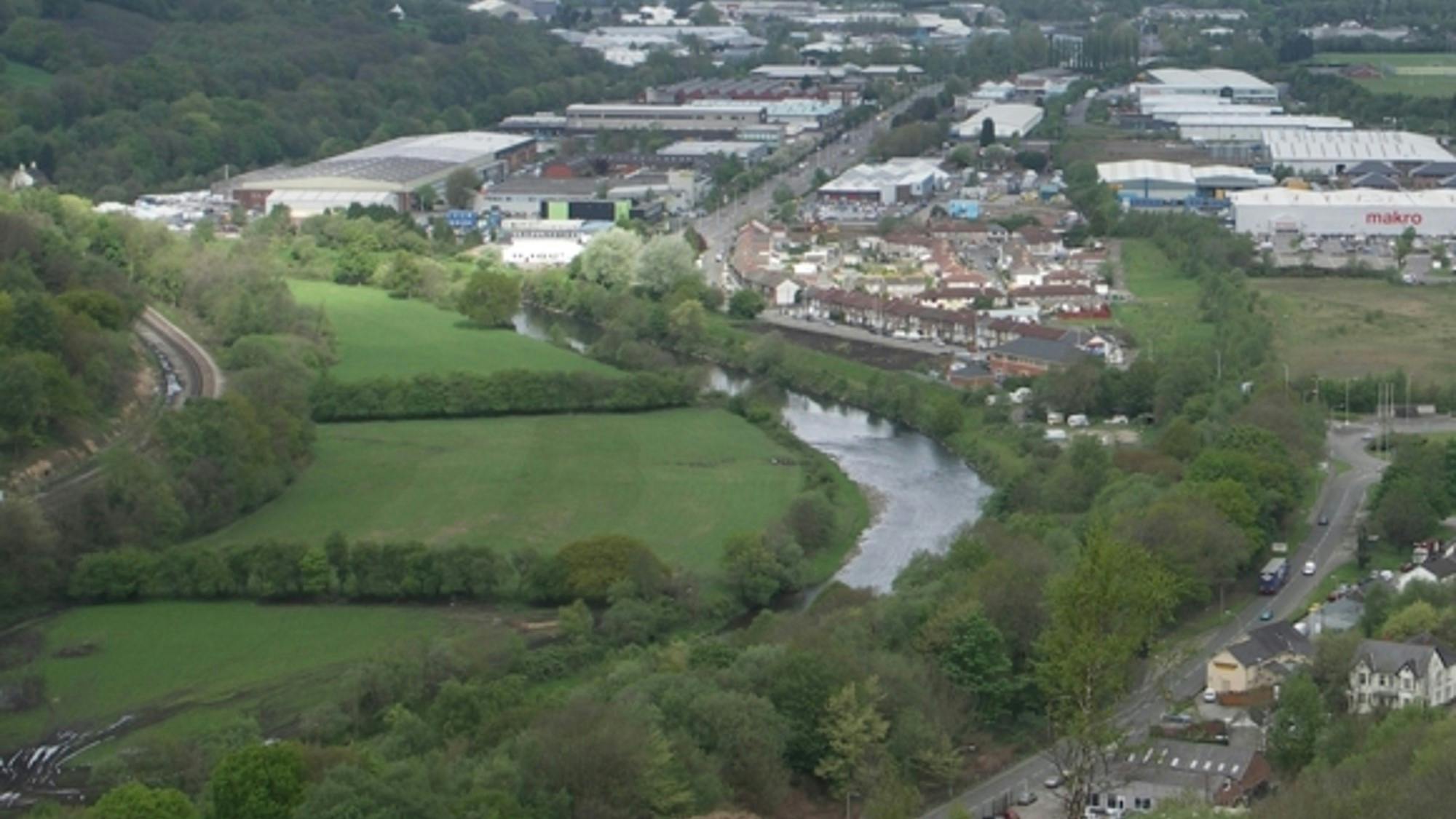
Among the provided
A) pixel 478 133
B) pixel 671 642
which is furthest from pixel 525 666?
pixel 478 133

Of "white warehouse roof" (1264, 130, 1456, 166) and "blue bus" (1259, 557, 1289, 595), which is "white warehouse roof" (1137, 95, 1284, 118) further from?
"blue bus" (1259, 557, 1289, 595)

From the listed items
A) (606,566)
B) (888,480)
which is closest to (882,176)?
(888,480)

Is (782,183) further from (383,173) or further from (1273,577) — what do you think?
(1273,577)

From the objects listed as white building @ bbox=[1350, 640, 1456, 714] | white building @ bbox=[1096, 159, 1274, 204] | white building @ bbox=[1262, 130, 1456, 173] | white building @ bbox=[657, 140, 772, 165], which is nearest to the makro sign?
white building @ bbox=[1096, 159, 1274, 204]

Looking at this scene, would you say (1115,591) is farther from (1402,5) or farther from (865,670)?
(1402,5)

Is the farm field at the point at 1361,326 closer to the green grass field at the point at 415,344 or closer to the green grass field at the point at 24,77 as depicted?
the green grass field at the point at 415,344

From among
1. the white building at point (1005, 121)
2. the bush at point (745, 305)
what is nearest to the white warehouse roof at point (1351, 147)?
the white building at point (1005, 121)
